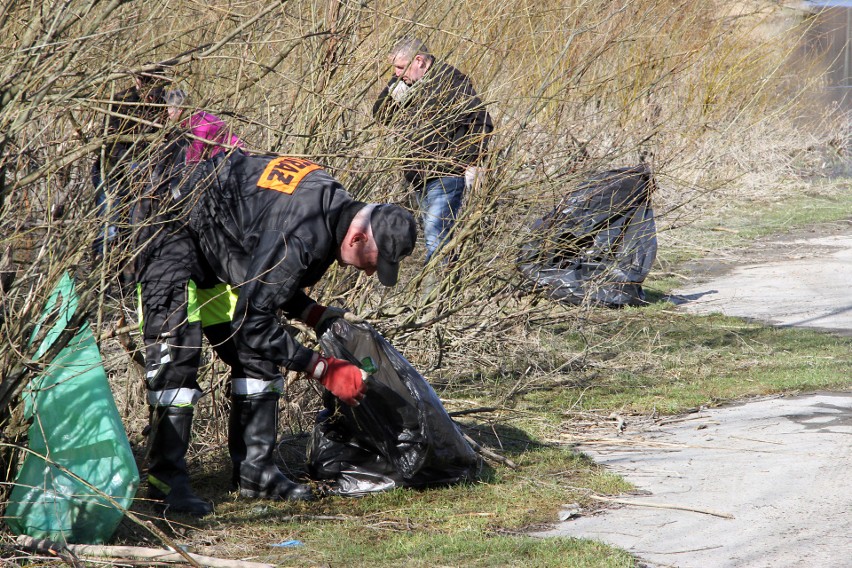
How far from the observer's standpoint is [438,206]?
21.2 ft

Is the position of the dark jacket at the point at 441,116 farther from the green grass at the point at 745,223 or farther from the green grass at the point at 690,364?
the green grass at the point at 745,223

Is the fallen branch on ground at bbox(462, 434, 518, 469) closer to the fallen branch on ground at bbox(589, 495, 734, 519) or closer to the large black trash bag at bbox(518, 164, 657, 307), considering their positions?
the fallen branch on ground at bbox(589, 495, 734, 519)

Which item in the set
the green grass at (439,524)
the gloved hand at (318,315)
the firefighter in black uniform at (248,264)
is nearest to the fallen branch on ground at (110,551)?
the green grass at (439,524)

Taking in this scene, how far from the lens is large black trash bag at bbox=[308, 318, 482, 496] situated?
4379 mm

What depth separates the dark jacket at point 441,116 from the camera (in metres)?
5.75

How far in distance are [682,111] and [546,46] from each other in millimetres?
3597

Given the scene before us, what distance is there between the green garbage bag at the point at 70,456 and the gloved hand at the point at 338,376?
2.64 feet

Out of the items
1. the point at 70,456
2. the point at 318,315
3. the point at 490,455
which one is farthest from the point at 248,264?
the point at 490,455

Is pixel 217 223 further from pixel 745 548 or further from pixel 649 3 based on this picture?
pixel 649 3

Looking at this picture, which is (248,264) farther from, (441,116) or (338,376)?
(441,116)

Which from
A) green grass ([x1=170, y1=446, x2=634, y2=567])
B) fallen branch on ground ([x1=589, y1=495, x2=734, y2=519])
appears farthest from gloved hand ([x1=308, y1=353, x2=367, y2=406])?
fallen branch on ground ([x1=589, y1=495, x2=734, y2=519])

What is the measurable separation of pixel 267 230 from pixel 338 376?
0.65 meters

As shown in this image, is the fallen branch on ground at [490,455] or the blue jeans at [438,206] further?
the blue jeans at [438,206]

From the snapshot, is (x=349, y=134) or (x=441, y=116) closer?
(x=441, y=116)
